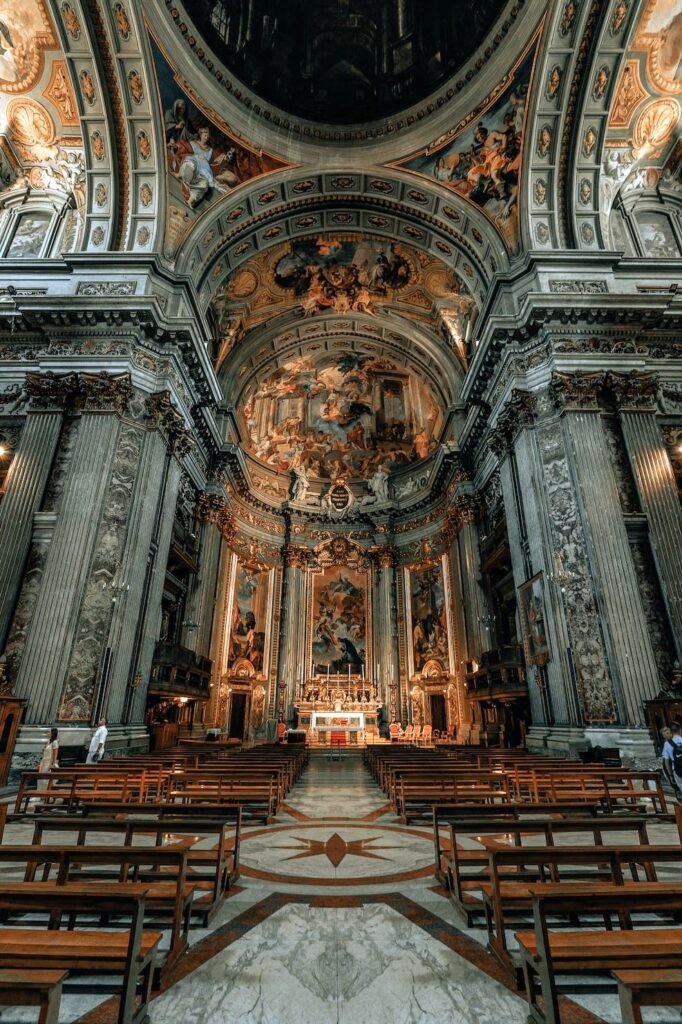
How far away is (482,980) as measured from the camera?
2473 millimetres

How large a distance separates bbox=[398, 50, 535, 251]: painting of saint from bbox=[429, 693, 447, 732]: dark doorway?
1740 centimetres

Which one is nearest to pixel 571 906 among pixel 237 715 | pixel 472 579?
pixel 472 579

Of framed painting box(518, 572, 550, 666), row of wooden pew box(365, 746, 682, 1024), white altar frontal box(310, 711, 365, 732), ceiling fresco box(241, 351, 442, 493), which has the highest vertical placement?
ceiling fresco box(241, 351, 442, 493)

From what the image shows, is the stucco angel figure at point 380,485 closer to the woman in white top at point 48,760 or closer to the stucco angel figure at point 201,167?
the stucco angel figure at point 201,167

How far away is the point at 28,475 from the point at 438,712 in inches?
704

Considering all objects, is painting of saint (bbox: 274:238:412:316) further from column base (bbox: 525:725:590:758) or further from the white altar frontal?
the white altar frontal

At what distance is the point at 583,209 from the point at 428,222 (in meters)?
5.25

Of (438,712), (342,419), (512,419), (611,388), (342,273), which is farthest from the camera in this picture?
(342,419)

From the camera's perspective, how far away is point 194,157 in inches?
622

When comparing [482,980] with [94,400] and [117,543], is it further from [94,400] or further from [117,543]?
[94,400]

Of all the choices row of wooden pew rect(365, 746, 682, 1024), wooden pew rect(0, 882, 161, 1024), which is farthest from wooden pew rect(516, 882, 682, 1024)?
wooden pew rect(0, 882, 161, 1024)

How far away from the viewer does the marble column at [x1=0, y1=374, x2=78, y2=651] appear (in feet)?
37.2

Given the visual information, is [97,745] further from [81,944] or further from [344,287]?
[344,287]

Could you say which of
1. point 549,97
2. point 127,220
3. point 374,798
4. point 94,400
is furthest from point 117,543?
point 549,97
